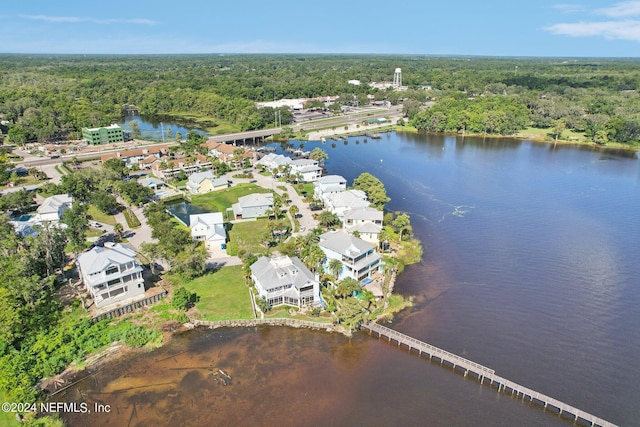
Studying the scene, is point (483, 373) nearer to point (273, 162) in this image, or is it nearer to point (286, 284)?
point (286, 284)

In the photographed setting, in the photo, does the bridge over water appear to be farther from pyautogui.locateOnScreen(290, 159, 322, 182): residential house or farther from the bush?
the bush

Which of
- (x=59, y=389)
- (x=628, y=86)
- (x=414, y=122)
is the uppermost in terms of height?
(x=628, y=86)

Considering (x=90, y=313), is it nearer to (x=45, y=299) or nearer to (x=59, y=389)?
(x=45, y=299)

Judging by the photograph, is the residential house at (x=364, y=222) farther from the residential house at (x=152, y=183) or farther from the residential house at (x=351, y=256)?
the residential house at (x=152, y=183)

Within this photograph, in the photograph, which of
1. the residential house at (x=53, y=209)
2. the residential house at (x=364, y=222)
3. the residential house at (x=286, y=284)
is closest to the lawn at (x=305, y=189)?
the residential house at (x=364, y=222)

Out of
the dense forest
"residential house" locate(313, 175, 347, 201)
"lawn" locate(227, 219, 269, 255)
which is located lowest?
"lawn" locate(227, 219, 269, 255)

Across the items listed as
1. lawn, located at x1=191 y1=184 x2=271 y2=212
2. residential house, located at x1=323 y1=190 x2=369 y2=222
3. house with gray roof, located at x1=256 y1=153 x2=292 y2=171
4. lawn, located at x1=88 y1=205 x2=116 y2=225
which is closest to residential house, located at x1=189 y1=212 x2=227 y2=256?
lawn, located at x1=191 y1=184 x2=271 y2=212

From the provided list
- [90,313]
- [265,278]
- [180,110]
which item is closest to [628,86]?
[180,110]
